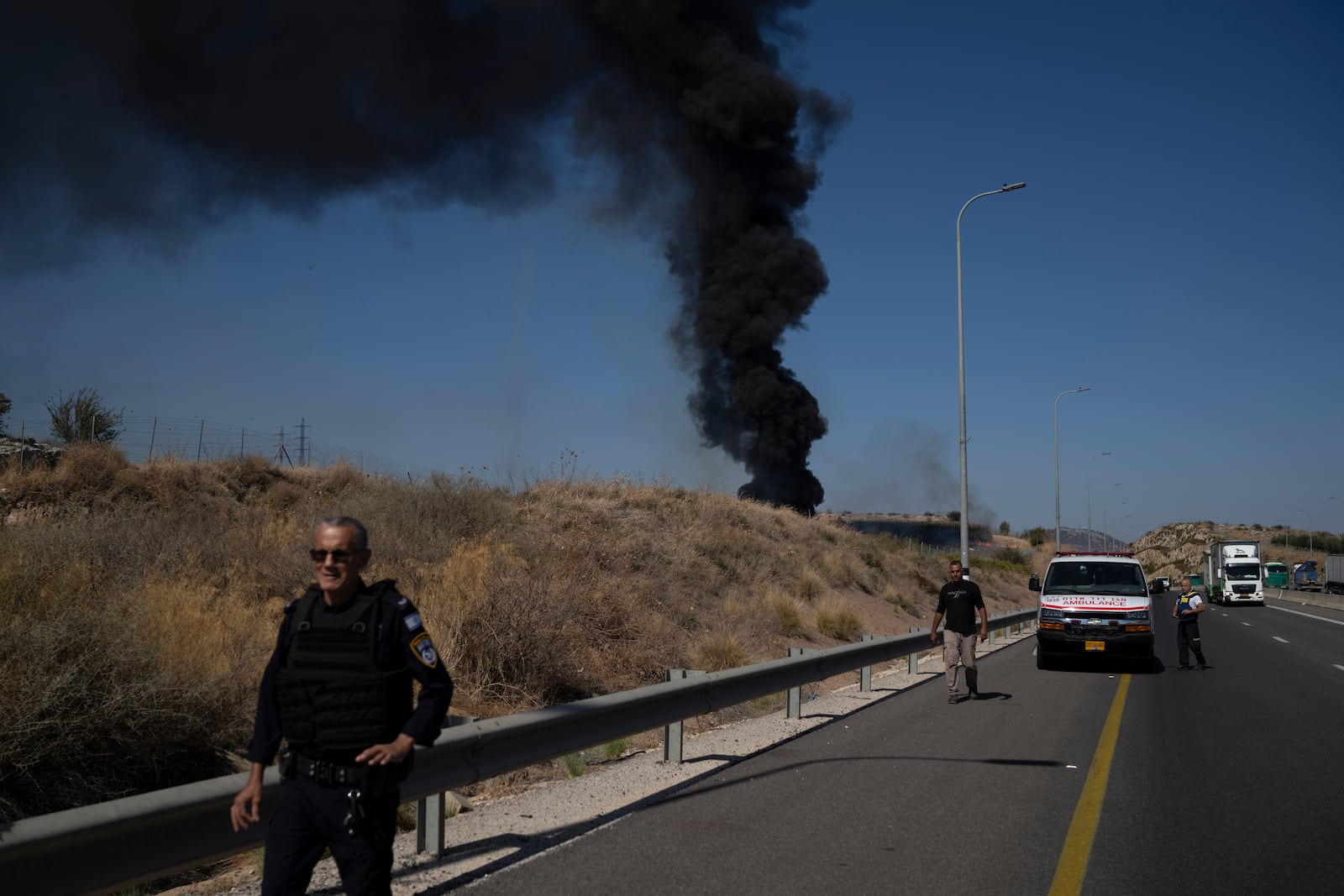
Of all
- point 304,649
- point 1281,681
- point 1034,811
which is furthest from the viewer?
point 1281,681

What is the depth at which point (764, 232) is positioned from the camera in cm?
4009

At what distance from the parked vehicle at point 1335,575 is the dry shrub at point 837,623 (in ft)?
192

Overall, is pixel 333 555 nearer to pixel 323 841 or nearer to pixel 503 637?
pixel 323 841

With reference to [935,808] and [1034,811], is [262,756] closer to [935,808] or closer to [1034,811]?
[935,808]

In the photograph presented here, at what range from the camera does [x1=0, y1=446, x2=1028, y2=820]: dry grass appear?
247 inches

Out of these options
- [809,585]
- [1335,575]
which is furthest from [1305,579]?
[809,585]

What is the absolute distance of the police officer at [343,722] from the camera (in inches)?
135

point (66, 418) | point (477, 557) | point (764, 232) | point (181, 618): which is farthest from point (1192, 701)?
point (764, 232)

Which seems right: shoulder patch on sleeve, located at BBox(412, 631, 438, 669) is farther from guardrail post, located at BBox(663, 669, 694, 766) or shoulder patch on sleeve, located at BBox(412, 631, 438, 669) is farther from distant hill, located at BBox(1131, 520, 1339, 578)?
distant hill, located at BBox(1131, 520, 1339, 578)

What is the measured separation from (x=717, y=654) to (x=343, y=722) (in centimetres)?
1097

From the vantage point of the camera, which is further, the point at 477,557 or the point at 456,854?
the point at 477,557

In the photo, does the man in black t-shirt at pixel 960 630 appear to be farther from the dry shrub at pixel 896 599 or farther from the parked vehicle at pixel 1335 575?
the parked vehicle at pixel 1335 575

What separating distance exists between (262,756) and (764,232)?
38.1 meters

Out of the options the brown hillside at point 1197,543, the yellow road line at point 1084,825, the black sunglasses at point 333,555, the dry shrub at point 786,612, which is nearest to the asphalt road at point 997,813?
the yellow road line at point 1084,825
